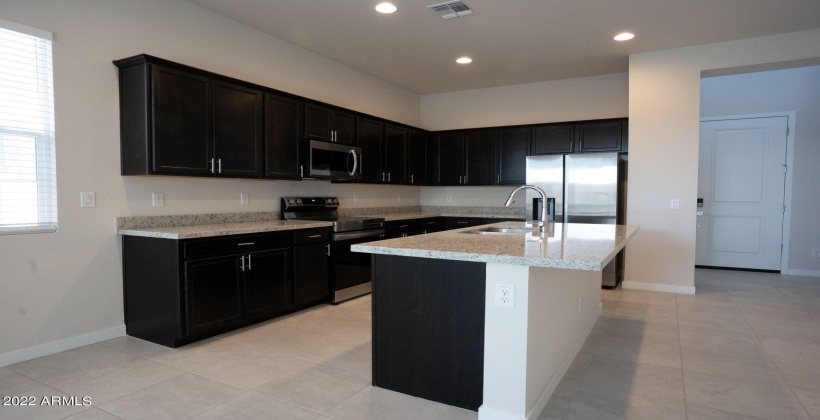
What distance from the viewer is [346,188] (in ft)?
18.2

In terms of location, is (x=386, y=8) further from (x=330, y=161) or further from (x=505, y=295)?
(x=505, y=295)

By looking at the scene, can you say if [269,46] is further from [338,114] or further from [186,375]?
[186,375]

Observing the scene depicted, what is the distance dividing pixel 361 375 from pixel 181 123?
2.26m

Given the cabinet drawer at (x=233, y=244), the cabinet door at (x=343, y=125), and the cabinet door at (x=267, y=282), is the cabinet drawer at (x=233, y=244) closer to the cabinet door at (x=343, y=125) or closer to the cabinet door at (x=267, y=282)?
the cabinet door at (x=267, y=282)

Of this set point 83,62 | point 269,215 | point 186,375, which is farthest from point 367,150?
point 186,375

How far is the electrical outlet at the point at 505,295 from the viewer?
6.59 ft

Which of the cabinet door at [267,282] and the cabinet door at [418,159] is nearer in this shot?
the cabinet door at [267,282]

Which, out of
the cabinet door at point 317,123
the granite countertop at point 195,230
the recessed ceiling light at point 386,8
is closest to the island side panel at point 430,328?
the granite countertop at point 195,230

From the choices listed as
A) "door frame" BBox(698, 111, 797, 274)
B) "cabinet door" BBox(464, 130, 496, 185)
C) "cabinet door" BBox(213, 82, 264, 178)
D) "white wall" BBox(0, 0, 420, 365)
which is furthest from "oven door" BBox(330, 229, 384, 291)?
"door frame" BBox(698, 111, 797, 274)

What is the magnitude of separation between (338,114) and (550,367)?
3.46m

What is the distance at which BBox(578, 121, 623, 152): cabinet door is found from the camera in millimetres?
5461

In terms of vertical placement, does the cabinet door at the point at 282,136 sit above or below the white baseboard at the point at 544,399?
above

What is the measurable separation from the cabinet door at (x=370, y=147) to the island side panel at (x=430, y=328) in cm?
286

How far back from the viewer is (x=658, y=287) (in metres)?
5.08
